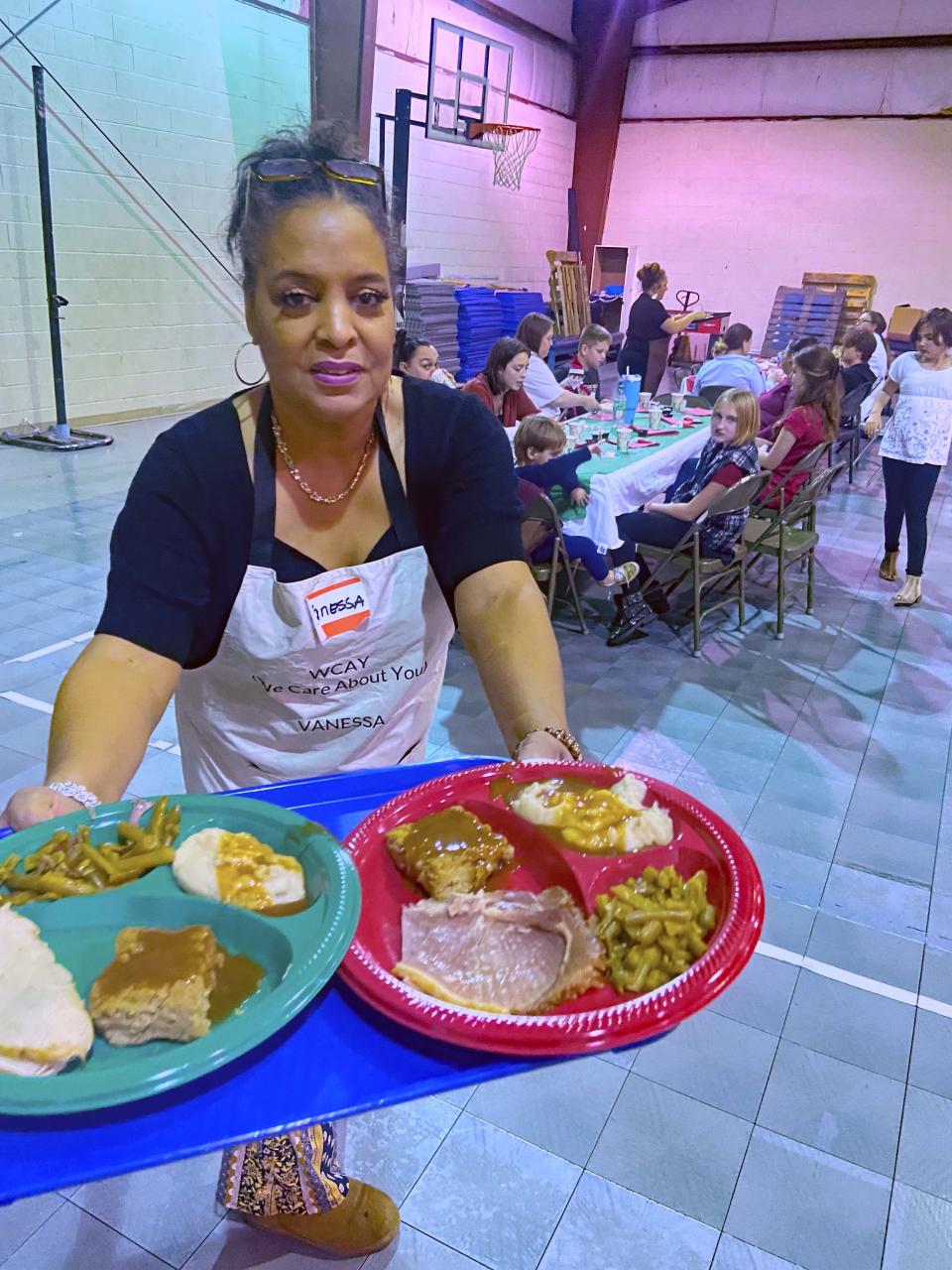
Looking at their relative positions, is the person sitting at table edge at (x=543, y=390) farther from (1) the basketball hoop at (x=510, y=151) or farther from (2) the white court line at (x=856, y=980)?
(1) the basketball hoop at (x=510, y=151)

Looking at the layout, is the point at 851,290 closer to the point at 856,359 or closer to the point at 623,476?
the point at 856,359

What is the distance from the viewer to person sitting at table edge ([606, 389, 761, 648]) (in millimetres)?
4270

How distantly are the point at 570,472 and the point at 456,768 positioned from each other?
3.07 meters

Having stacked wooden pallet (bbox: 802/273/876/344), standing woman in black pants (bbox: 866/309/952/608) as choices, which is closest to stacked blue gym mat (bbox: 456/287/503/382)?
stacked wooden pallet (bbox: 802/273/876/344)

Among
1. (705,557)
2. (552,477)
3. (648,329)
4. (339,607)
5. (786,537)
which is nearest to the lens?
(339,607)

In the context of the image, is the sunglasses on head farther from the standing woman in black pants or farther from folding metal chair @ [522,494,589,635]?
the standing woman in black pants

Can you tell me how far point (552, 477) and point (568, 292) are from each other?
872 cm

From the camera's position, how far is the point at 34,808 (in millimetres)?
988

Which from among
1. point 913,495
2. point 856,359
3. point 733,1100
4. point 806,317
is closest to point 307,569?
point 733,1100

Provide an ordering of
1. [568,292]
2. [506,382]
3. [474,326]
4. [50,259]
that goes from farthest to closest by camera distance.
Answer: [568,292] < [474,326] < [50,259] < [506,382]

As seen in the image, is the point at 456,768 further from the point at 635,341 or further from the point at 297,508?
the point at 635,341

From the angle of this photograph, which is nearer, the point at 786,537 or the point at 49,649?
the point at 49,649

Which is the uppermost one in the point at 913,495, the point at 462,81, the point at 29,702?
the point at 462,81

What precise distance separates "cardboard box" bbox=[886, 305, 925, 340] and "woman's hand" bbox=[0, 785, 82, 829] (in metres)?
12.1
